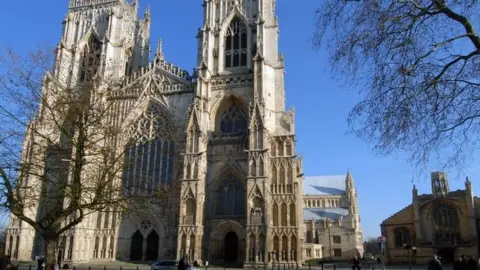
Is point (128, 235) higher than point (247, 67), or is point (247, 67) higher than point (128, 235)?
point (247, 67)

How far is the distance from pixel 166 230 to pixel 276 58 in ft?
Answer: 58.4

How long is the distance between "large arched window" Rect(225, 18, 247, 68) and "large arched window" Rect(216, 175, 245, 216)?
11.1 meters

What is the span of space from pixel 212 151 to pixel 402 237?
2883 centimetres

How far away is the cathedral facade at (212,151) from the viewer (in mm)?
31766

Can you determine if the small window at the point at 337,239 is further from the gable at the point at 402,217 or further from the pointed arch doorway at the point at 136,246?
the pointed arch doorway at the point at 136,246

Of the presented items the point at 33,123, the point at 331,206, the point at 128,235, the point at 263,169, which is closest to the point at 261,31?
the point at 263,169

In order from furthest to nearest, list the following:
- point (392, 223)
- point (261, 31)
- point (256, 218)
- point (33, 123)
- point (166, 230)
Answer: point (392, 223) < point (261, 31) < point (166, 230) < point (256, 218) < point (33, 123)

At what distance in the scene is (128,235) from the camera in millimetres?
34969

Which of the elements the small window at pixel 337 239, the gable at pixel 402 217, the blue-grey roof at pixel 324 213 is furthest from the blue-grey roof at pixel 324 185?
the gable at pixel 402 217

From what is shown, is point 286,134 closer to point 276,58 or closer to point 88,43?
point 276,58

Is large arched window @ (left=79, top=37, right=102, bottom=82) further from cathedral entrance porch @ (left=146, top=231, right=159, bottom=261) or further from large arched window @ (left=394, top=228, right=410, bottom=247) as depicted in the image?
large arched window @ (left=394, top=228, right=410, bottom=247)

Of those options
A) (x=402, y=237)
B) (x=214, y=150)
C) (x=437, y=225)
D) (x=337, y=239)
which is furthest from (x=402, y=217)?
(x=214, y=150)

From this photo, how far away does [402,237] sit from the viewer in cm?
5059

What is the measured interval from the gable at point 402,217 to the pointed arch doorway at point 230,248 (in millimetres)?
25731
